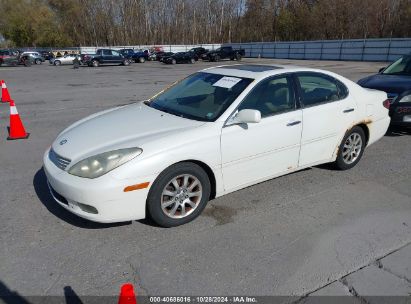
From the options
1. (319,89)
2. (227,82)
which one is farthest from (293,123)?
(227,82)

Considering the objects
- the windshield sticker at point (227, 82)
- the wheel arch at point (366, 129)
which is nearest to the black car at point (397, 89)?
the wheel arch at point (366, 129)

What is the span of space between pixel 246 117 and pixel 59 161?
1.89 metres

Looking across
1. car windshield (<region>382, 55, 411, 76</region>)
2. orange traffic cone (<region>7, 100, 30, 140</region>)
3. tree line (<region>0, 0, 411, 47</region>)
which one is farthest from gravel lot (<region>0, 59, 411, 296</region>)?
tree line (<region>0, 0, 411, 47</region>)

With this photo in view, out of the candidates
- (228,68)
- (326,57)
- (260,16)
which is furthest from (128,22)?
(228,68)

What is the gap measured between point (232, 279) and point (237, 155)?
4.35ft

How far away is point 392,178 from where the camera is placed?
470 cm

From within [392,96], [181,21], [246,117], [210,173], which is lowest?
[210,173]

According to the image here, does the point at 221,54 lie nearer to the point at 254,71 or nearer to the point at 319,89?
the point at 319,89

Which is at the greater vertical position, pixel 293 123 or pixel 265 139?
pixel 293 123

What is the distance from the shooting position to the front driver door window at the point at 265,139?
357 cm

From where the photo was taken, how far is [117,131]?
11.6 ft

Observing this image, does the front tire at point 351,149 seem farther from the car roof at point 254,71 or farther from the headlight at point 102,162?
the headlight at point 102,162

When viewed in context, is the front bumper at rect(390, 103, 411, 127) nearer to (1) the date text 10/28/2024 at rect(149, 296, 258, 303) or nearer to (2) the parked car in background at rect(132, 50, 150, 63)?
(1) the date text 10/28/2024 at rect(149, 296, 258, 303)

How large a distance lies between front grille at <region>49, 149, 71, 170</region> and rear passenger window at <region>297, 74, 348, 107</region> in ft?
9.06
